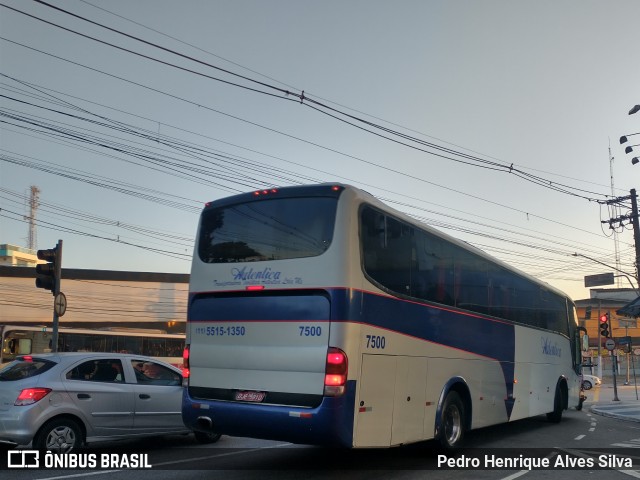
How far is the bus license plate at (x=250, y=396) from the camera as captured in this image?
7344mm

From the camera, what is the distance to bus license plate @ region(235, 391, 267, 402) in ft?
24.1

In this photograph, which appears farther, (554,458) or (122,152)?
(122,152)

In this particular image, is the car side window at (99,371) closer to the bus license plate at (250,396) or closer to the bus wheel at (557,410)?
the bus license plate at (250,396)

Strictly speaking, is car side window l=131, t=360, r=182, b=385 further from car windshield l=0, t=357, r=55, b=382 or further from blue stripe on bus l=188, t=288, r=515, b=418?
blue stripe on bus l=188, t=288, r=515, b=418

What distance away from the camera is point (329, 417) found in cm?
679

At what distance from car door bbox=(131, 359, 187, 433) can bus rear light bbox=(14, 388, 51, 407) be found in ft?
5.15

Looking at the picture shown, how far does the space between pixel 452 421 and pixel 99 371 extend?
569 centimetres

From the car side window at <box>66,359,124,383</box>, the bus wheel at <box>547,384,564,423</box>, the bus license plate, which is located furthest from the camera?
the bus wheel at <box>547,384,564,423</box>

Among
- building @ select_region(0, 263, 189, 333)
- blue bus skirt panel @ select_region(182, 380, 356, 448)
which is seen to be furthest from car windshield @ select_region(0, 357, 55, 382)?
building @ select_region(0, 263, 189, 333)

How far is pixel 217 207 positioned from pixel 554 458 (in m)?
6.71

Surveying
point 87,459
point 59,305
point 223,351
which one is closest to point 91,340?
point 59,305

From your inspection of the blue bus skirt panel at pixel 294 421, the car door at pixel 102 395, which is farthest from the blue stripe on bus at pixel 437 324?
the car door at pixel 102 395

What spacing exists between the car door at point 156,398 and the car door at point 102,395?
6.7 inches

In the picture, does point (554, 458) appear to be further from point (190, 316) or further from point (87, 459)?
point (87, 459)
